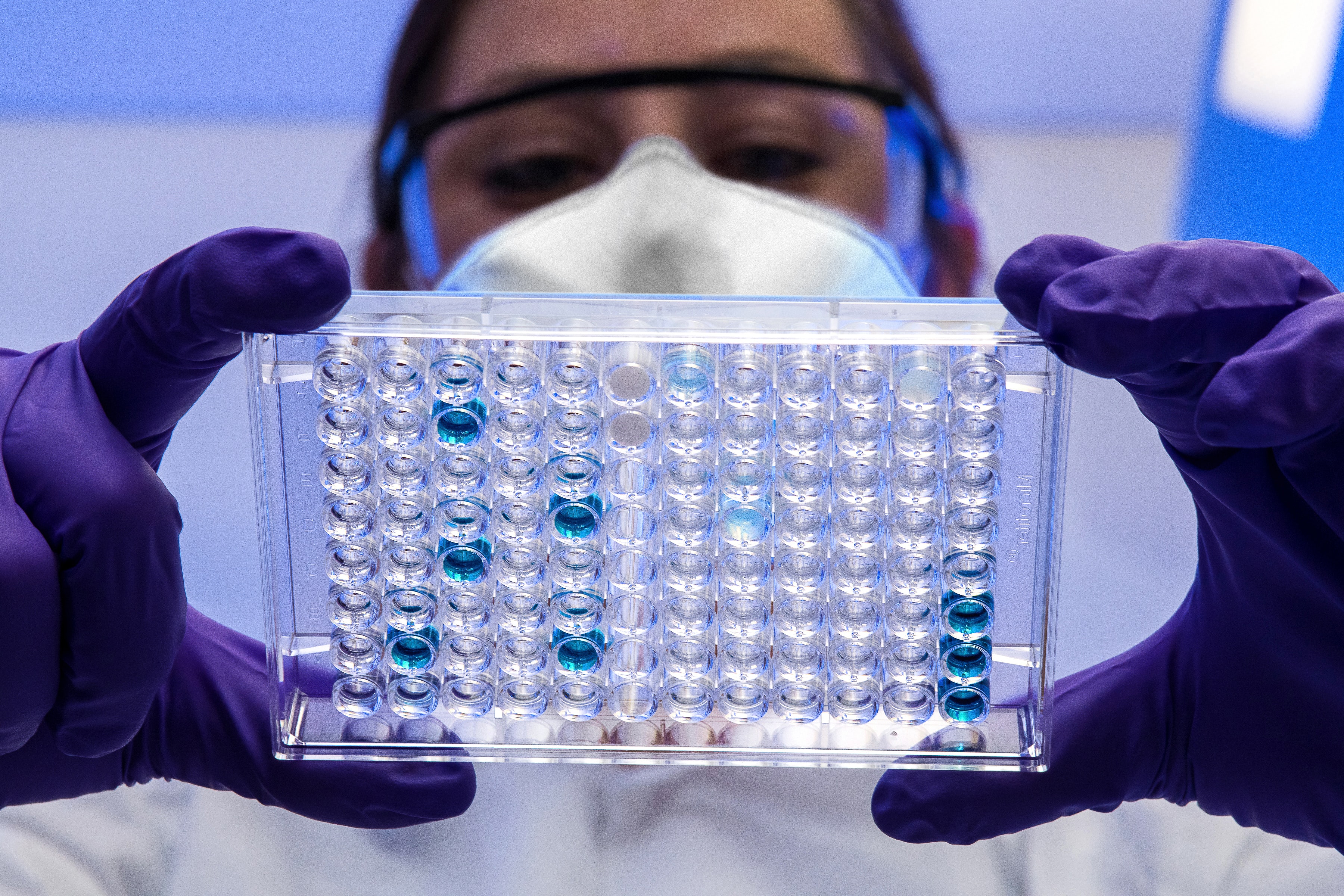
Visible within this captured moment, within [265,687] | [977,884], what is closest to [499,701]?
[265,687]

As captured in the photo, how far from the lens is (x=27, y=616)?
675 mm

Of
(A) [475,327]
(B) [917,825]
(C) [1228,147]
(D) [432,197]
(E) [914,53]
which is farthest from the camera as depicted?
(C) [1228,147]

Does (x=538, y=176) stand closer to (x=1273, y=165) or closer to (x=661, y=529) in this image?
(x=661, y=529)

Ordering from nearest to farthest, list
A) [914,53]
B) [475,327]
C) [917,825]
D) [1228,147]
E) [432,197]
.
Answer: [475,327] < [917,825] < [432,197] < [914,53] < [1228,147]

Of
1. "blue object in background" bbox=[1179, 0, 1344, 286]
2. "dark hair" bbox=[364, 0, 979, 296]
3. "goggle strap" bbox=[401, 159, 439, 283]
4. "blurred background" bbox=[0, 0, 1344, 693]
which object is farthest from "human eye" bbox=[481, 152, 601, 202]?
"blue object in background" bbox=[1179, 0, 1344, 286]

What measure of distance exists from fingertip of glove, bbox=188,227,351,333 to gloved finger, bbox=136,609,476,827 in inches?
15.2

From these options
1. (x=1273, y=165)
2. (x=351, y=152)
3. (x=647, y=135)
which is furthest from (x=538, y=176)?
(x=1273, y=165)

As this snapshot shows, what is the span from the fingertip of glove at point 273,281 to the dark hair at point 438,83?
981mm

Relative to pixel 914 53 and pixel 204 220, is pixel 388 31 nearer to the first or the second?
pixel 204 220

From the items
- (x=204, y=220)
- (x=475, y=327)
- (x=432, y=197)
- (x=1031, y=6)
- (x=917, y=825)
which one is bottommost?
(x=917, y=825)

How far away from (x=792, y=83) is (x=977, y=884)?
1.07 meters

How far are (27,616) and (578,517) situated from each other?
1.24ft

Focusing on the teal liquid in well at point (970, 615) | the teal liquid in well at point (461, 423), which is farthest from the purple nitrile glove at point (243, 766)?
the teal liquid in well at point (970, 615)

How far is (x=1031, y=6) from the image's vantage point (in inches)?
79.7
